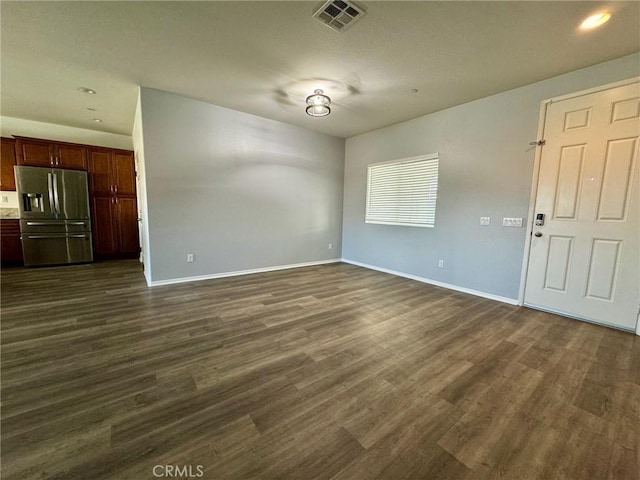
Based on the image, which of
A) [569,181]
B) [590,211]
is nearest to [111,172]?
[569,181]

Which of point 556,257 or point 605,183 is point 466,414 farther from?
point 605,183

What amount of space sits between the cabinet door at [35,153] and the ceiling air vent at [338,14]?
235 inches

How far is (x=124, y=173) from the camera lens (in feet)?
18.7

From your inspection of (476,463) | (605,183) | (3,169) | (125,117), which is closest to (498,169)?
(605,183)

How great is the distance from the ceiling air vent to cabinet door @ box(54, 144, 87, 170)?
18.9 feet

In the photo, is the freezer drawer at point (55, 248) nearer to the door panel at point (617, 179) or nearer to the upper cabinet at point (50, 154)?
the upper cabinet at point (50, 154)

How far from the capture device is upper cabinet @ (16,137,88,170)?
4766 millimetres

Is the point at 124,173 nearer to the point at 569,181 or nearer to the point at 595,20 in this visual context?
the point at 595,20

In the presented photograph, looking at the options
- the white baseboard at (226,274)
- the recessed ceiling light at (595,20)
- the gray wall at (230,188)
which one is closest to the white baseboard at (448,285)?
the white baseboard at (226,274)

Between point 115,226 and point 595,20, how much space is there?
789cm

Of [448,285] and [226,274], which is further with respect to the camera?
[226,274]

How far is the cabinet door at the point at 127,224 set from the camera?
5.74m

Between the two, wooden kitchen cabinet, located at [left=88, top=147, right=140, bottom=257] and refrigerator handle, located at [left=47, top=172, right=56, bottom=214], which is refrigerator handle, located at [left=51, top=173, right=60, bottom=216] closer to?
refrigerator handle, located at [left=47, top=172, right=56, bottom=214]

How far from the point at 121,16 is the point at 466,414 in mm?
3961
